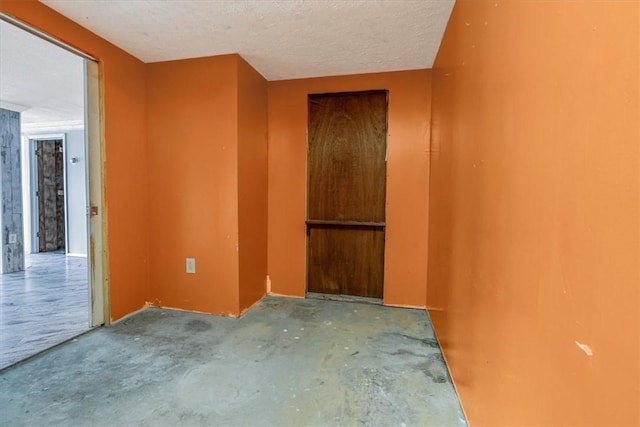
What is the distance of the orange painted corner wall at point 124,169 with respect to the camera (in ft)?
8.22

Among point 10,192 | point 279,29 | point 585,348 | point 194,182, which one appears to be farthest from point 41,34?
point 10,192

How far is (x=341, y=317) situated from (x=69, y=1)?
2.89 m

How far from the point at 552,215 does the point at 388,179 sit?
2391mm

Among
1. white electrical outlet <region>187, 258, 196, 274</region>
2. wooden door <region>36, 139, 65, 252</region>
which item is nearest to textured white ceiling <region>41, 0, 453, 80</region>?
white electrical outlet <region>187, 258, 196, 274</region>

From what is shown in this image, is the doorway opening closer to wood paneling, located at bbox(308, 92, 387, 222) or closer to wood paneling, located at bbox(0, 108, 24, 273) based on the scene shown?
wood paneling, located at bbox(0, 108, 24, 273)

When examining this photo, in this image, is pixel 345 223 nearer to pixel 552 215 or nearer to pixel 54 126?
pixel 552 215

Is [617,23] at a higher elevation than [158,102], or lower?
lower

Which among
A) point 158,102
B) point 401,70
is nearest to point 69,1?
point 158,102

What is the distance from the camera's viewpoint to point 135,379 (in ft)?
6.01

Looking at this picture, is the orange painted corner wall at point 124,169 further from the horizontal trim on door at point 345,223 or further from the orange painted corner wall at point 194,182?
the horizontal trim on door at point 345,223

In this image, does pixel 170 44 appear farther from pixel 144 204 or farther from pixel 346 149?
pixel 346 149

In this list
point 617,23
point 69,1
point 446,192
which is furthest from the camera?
A: point 446,192

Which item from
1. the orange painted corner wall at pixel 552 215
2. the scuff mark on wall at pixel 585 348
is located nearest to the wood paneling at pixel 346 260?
the orange painted corner wall at pixel 552 215

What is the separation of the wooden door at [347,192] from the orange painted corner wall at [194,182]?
88 cm
